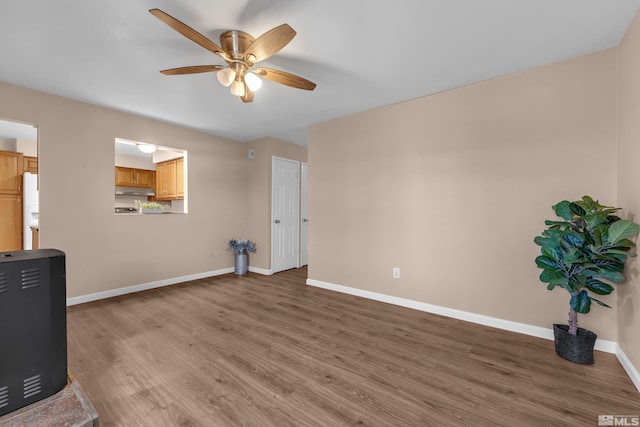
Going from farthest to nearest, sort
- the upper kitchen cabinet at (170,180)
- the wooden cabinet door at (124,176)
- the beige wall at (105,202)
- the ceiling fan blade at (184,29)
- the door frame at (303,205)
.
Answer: the wooden cabinet door at (124,176) < the door frame at (303,205) < the upper kitchen cabinet at (170,180) < the beige wall at (105,202) < the ceiling fan blade at (184,29)

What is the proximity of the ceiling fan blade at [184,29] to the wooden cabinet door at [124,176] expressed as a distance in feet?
16.8

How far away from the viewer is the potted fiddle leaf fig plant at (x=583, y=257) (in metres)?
1.85

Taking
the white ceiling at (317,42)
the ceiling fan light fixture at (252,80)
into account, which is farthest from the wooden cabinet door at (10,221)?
the ceiling fan light fixture at (252,80)

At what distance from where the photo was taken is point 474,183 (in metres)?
2.84

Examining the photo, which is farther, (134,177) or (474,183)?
(134,177)

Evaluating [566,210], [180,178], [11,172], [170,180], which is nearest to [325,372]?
[566,210]

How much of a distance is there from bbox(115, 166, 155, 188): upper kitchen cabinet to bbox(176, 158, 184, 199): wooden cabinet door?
1.63m

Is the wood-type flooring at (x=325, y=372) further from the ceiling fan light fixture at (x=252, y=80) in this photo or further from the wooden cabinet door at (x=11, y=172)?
the wooden cabinet door at (x=11, y=172)

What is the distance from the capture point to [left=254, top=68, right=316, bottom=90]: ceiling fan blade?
86.0 inches

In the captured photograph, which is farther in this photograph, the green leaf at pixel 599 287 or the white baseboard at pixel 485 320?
the white baseboard at pixel 485 320

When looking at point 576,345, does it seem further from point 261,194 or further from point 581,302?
point 261,194

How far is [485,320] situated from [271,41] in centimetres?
319

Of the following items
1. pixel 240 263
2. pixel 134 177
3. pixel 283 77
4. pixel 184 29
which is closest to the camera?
pixel 184 29

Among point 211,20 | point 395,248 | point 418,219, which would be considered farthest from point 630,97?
point 211,20
